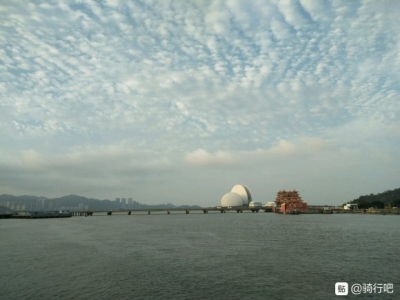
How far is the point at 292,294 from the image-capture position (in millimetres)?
23500

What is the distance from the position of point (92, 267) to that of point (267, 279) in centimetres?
1901

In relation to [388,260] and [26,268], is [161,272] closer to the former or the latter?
[26,268]

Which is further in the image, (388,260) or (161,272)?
(388,260)

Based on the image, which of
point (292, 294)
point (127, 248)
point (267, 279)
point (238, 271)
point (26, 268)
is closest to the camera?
point (292, 294)

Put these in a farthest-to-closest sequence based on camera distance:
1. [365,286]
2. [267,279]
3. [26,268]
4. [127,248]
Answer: [127,248], [26,268], [267,279], [365,286]

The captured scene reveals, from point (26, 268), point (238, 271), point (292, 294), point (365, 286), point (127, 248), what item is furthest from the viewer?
point (127, 248)

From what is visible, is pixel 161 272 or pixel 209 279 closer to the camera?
pixel 209 279

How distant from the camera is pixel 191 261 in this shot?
3578cm

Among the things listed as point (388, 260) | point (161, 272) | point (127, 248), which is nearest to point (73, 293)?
point (161, 272)

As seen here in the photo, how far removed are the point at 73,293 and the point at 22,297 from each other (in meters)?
3.73

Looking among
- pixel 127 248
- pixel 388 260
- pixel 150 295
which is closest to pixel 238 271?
pixel 150 295

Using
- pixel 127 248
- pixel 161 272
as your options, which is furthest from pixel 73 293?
pixel 127 248

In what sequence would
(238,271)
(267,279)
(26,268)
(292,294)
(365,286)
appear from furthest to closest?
(26,268), (238,271), (267,279), (365,286), (292,294)

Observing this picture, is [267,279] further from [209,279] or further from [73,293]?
[73,293]
